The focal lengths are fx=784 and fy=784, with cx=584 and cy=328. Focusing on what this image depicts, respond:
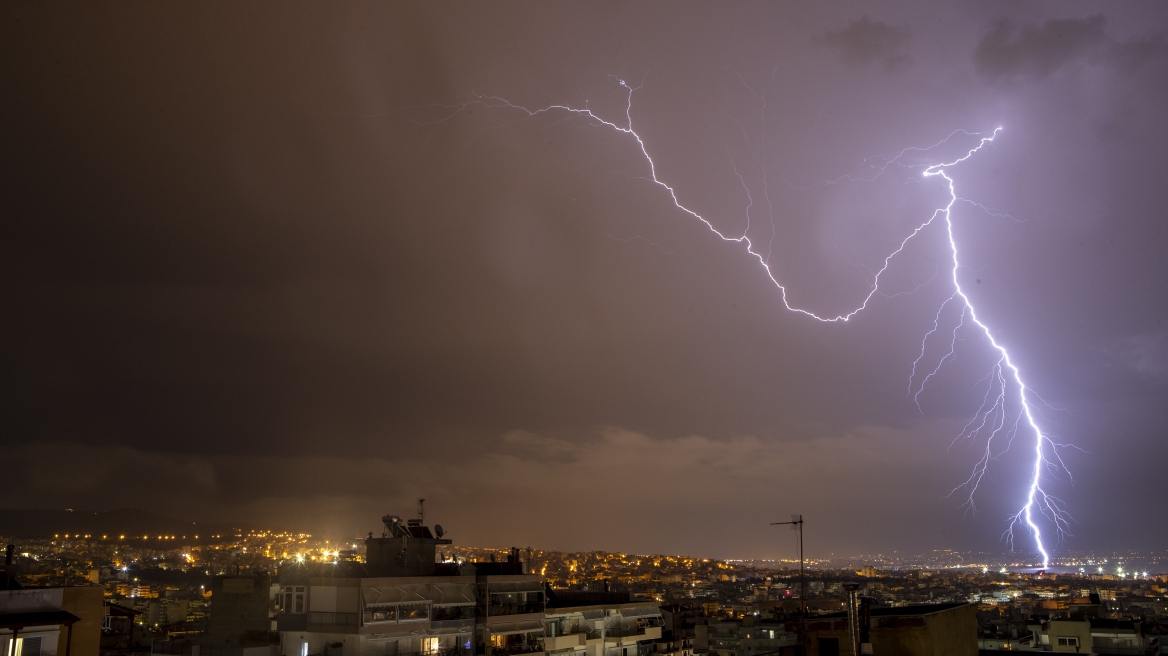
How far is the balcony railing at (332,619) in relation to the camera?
2283cm

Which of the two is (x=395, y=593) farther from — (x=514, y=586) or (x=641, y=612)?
(x=641, y=612)

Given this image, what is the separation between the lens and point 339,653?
22.5 m

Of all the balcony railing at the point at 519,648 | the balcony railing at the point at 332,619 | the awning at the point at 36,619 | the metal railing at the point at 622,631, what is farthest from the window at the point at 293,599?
the metal railing at the point at 622,631

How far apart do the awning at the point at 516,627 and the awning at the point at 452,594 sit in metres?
1.29

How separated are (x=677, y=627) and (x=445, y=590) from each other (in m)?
32.8

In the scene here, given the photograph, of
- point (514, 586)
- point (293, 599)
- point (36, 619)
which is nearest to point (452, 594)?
point (514, 586)

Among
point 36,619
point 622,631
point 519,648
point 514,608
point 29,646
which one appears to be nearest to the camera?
point 36,619

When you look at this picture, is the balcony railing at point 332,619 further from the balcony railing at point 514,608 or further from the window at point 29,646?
the window at point 29,646

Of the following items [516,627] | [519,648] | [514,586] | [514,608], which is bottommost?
[519,648]

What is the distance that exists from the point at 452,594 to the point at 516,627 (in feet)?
9.92

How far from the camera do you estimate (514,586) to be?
29000mm

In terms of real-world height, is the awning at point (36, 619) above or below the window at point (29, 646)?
above

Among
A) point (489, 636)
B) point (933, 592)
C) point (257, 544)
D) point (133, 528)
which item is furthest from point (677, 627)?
point (133, 528)

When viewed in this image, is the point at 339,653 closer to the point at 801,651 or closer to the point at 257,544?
the point at 801,651
